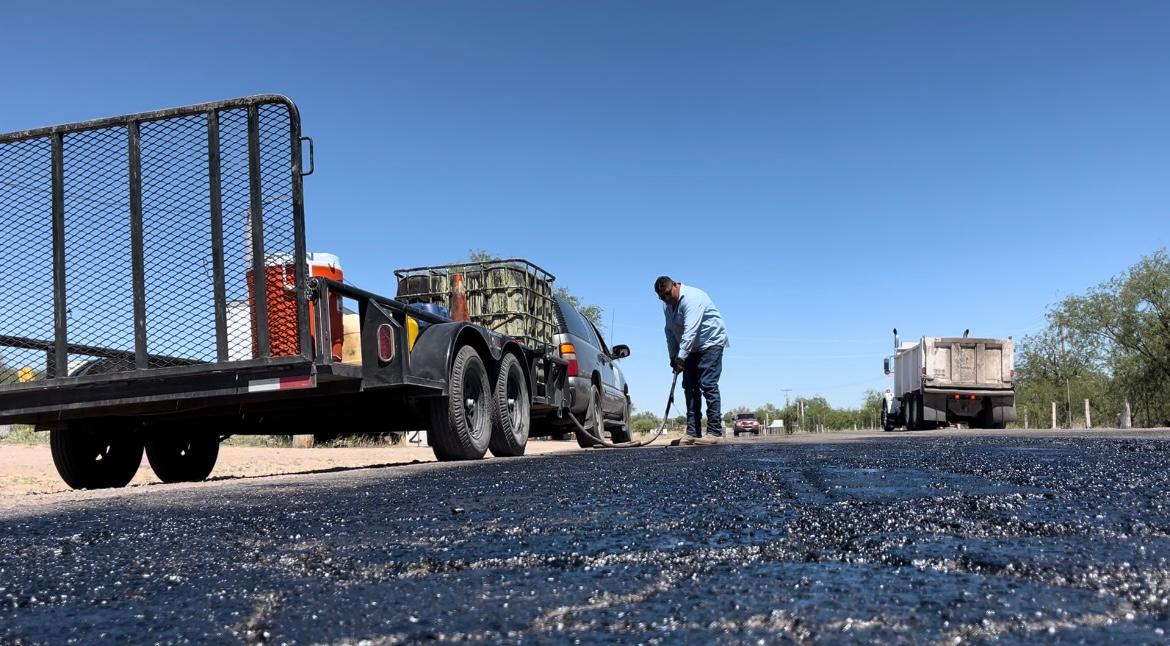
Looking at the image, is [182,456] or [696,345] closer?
[182,456]

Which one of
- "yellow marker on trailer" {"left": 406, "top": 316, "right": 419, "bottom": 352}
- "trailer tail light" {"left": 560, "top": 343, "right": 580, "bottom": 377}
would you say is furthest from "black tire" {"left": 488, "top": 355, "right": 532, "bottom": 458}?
"trailer tail light" {"left": 560, "top": 343, "right": 580, "bottom": 377}

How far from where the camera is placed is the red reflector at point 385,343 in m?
6.25

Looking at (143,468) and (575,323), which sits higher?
(575,323)

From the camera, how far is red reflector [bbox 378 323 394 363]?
625 cm

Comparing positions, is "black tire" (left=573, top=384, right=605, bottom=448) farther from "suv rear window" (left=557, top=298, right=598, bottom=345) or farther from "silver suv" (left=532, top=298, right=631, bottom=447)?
"suv rear window" (left=557, top=298, right=598, bottom=345)

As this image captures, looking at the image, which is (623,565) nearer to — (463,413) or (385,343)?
(385,343)

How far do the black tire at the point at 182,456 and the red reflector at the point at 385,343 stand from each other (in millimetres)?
2687

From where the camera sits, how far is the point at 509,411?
27.5 feet

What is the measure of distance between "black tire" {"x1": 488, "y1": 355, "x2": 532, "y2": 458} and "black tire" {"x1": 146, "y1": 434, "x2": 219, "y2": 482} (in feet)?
8.44

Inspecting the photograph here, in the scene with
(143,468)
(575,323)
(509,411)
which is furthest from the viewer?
(143,468)

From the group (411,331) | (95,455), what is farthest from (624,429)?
(95,455)

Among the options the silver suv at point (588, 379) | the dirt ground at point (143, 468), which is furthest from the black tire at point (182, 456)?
the silver suv at point (588, 379)

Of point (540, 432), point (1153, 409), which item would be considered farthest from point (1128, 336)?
point (540, 432)

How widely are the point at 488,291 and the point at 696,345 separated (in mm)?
2374
